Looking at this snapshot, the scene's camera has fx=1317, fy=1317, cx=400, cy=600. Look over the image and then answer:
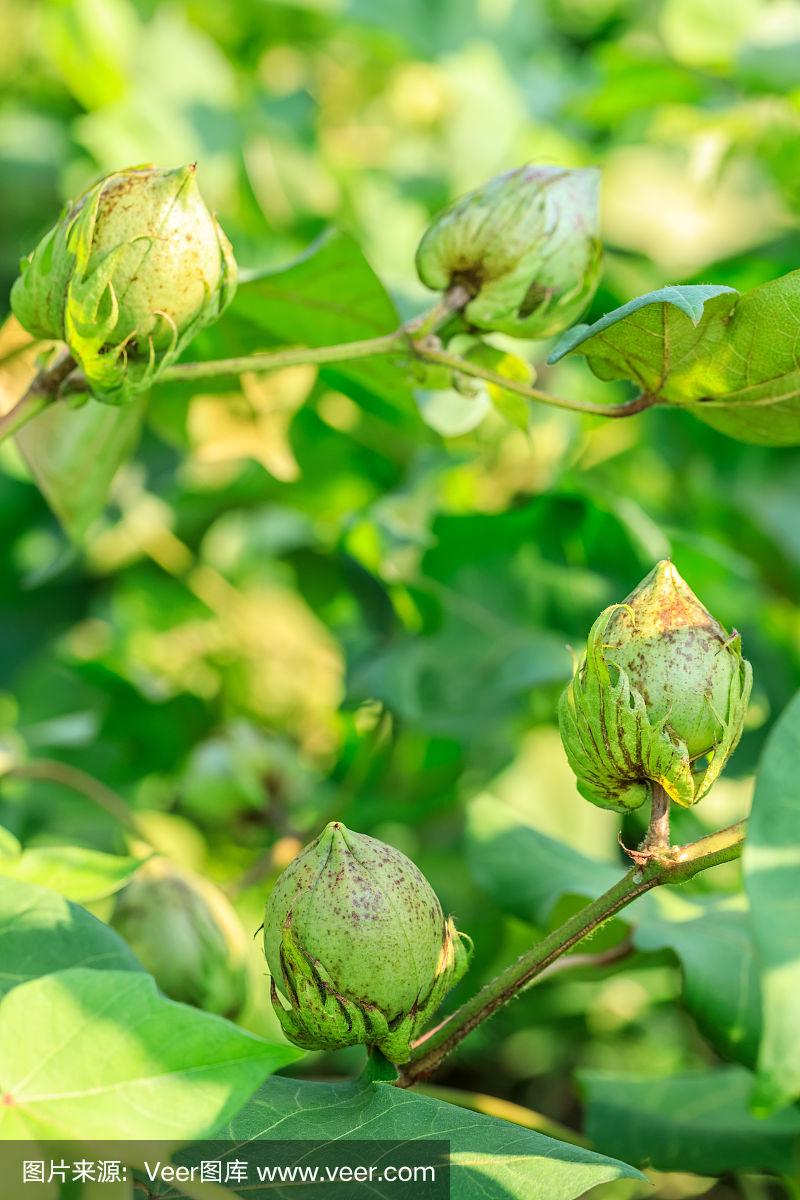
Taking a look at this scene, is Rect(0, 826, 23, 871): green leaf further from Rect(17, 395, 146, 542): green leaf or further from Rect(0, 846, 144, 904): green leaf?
Rect(17, 395, 146, 542): green leaf

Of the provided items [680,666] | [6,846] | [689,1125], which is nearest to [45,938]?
[6,846]

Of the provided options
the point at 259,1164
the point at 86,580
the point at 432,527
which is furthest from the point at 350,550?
the point at 259,1164

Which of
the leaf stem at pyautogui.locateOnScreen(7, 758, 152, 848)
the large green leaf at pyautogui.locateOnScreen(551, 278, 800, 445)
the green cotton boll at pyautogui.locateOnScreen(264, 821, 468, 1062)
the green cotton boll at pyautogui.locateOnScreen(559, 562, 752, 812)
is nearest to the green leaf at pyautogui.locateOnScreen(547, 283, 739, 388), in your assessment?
the large green leaf at pyautogui.locateOnScreen(551, 278, 800, 445)

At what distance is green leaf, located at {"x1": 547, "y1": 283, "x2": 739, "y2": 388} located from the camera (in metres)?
0.53

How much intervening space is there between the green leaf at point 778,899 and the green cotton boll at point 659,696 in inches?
1.5

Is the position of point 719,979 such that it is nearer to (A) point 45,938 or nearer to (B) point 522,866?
(B) point 522,866

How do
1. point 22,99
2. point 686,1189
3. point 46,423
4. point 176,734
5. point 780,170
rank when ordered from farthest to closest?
point 22,99
point 780,170
point 176,734
point 686,1189
point 46,423

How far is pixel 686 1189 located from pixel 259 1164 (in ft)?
1.68

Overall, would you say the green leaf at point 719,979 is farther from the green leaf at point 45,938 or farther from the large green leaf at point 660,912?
the green leaf at point 45,938

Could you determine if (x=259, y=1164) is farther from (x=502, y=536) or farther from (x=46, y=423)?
(x=502, y=536)

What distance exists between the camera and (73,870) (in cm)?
65

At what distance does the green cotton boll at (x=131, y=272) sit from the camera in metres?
0.52

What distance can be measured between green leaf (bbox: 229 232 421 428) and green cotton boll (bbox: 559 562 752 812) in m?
0.25

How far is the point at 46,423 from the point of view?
798 mm
